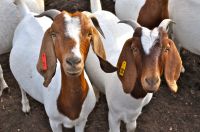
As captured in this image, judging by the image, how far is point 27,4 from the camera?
5785 millimetres

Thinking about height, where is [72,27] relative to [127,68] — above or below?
above

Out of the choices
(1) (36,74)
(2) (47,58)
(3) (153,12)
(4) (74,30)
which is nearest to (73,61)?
(4) (74,30)

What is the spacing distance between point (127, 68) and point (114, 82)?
1.73 ft

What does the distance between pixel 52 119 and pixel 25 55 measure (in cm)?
95

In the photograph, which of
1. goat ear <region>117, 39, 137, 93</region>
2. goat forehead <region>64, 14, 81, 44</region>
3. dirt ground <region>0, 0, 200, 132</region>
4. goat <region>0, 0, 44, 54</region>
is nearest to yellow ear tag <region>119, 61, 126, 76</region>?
goat ear <region>117, 39, 137, 93</region>

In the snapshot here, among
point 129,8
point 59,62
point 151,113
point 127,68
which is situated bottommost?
point 151,113

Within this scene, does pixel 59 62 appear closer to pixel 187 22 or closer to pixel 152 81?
pixel 152 81

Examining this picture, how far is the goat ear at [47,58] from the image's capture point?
3748 mm

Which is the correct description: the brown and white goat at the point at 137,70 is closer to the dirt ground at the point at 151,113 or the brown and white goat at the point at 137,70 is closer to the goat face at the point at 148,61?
the goat face at the point at 148,61

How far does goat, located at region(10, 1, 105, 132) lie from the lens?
3.50 metres

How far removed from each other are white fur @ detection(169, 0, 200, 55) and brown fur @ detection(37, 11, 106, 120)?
80.7 inches

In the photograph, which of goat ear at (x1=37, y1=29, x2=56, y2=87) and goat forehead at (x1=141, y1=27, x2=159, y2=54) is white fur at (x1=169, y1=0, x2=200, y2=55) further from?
goat ear at (x1=37, y1=29, x2=56, y2=87)

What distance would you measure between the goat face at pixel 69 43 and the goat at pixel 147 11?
189 cm

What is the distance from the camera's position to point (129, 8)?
6.06 meters
